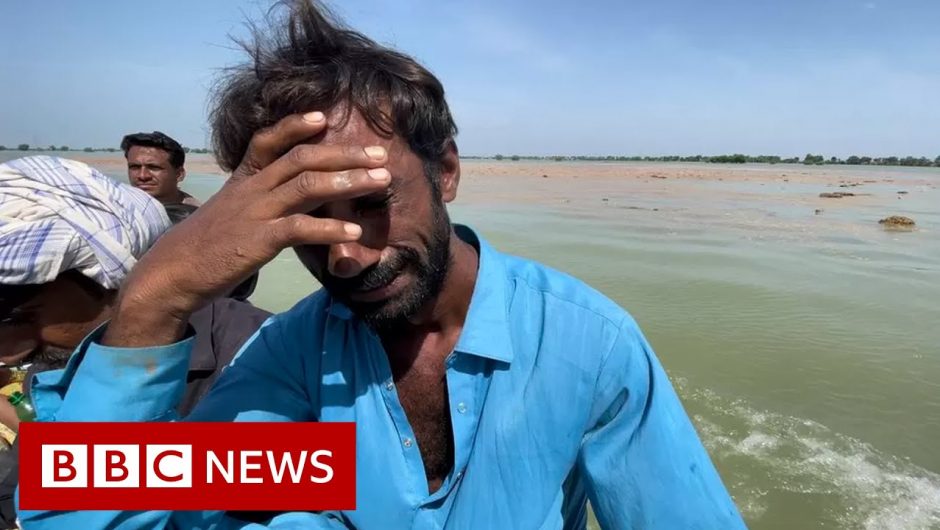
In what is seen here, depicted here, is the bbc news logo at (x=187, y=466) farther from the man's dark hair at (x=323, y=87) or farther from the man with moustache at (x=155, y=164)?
the man with moustache at (x=155, y=164)

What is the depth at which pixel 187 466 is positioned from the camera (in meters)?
1.55

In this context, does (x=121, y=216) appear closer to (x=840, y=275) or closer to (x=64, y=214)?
(x=64, y=214)

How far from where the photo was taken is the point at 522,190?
27703 mm

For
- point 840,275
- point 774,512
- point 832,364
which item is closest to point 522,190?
point 840,275

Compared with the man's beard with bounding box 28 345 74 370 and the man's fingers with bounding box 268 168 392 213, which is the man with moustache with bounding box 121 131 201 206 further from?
the man's fingers with bounding box 268 168 392 213

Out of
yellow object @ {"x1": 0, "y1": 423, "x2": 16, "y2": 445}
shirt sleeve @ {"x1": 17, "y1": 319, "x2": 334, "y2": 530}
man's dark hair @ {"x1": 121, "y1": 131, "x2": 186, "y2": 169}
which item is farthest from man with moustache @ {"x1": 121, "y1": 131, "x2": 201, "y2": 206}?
shirt sleeve @ {"x1": 17, "y1": 319, "x2": 334, "y2": 530}

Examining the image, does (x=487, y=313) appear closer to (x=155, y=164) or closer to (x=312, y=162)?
(x=312, y=162)

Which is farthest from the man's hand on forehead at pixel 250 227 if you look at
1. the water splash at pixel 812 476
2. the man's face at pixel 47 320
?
the water splash at pixel 812 476

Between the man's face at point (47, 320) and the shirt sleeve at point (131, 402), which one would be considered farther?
the man's face at point (47, 320)

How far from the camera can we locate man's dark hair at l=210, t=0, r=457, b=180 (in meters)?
1.43

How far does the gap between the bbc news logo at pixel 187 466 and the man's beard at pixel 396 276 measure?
40 centimetres

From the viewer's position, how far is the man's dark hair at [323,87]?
1426 mm

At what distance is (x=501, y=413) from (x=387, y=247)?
548mm

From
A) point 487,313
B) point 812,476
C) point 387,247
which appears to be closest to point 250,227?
point 387,247
